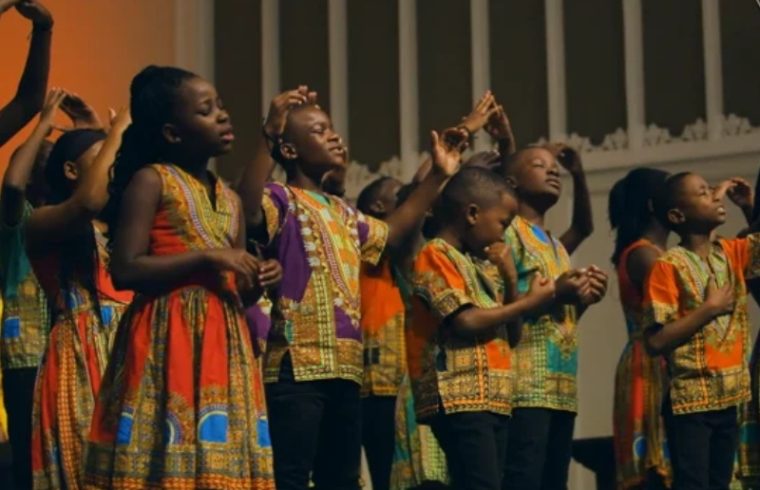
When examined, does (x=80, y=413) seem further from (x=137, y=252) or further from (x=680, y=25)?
(x=680, y=25)

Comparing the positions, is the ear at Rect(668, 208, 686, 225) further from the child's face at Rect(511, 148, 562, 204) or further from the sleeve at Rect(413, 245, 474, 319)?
the sleeve at Rect(413, 245, 474, 319)

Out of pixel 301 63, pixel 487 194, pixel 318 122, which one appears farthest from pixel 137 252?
pixel 301 63

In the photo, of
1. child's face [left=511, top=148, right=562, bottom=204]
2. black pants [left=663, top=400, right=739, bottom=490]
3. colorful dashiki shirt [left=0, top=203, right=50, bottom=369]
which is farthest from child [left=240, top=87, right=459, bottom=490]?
black pants [left=663, top=400, right=739, bottom=490]

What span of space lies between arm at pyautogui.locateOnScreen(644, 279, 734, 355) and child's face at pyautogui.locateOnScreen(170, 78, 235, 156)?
191 centimetres

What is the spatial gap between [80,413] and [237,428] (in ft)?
2.18

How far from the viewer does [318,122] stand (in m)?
4.83

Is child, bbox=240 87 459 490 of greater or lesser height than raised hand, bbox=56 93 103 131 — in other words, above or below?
Result: below

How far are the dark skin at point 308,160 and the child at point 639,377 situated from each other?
3.52ft

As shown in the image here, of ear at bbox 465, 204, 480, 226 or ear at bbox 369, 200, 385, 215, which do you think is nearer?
ear at bbox 465, 204, 480, 226

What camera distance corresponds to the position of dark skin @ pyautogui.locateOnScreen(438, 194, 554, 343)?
4828 millimetres

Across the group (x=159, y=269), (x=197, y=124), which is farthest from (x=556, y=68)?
(x=159, y=269)

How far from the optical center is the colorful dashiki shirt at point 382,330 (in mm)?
5703

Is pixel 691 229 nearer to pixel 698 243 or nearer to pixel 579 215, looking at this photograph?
pixel 698 243

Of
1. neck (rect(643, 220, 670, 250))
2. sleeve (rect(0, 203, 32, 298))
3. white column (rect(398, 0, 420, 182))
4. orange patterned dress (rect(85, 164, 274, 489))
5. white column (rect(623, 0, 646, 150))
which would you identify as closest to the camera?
orange patterned dress (rect(85, 164, 274, 489))
